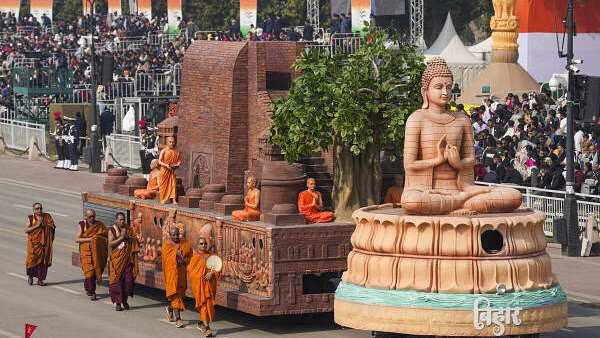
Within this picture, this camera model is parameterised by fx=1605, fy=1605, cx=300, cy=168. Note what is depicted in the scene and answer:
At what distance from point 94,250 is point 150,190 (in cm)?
154

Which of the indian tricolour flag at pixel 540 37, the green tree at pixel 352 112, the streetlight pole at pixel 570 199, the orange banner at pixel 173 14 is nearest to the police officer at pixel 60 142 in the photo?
the indian tricolour flag at pixel 540 37

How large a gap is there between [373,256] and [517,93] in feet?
97.8

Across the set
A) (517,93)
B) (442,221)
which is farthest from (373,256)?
(517,93)

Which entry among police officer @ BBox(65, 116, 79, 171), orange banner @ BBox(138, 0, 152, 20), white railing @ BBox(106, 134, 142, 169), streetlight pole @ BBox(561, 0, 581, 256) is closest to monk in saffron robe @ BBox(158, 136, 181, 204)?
streetlight pole @ BBox(561, 0, 581, 256)

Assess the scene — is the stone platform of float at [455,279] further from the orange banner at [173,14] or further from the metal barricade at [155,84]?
the orange banner at [173,14]

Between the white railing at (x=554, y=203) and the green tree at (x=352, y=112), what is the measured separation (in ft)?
31.2

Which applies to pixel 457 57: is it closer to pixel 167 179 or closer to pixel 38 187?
pixel 38 187

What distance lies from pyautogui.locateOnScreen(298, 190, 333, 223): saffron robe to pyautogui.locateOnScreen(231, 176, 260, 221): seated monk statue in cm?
71

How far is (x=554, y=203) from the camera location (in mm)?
35469

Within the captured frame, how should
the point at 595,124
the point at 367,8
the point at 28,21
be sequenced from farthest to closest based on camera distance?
the point at 28,21
the point at 367,8
the point at 595,124

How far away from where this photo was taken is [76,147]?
5238cm

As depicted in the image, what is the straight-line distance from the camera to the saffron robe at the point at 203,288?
24859 millimetres

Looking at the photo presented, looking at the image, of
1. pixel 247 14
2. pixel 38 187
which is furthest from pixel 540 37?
pixel 38 187

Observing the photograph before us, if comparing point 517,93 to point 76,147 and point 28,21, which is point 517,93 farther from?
point 28,21
